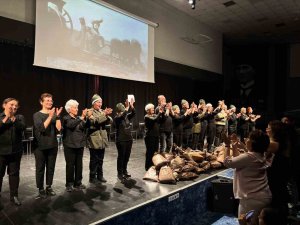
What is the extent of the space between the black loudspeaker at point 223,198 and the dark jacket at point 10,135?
262cm

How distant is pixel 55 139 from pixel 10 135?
500mm

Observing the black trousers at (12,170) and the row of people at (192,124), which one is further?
the row of people at (192,124)

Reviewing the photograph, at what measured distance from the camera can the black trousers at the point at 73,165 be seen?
3439mm

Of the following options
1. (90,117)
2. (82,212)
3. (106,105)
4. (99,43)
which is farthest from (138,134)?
(82,212)

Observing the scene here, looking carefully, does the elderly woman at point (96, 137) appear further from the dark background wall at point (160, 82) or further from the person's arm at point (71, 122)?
the dark background wall at point (160, 82)

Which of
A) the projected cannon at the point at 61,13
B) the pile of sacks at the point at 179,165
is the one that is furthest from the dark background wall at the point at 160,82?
the pile of sacks at the point at 179,165

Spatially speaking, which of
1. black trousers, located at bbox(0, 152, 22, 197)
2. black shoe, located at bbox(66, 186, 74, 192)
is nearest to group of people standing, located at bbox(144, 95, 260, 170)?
black shoe, located at bbox(66, 186, 74, 192)

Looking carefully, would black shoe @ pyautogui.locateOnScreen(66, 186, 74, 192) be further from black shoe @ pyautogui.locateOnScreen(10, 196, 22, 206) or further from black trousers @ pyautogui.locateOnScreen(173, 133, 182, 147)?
black trousers @ pyautogui.locateOnScreen(173, 133, 182, 147)

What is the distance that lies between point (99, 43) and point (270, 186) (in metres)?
5.04

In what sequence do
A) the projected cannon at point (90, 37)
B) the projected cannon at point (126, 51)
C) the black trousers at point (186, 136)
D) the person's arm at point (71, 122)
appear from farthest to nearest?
the projected cannon at point (126, 51), the black trousers at point (186, 136), the projected cannon at point (90, 37), the person's arm at point (71, 122)

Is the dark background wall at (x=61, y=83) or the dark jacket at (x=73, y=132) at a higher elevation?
the dark background wall at (x=61, y=83)

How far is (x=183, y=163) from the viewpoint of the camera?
13.9 ft

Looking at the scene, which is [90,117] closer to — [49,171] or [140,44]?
[49,171]

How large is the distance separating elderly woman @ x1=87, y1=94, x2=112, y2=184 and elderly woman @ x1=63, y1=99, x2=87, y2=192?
156 mm
